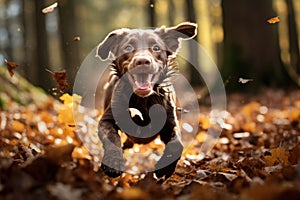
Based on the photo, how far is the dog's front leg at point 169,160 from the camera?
4.14 meters

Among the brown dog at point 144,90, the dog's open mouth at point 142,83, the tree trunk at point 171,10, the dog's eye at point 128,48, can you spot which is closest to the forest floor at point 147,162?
the brown dog at point 144,90

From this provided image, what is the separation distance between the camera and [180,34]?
4859 mm

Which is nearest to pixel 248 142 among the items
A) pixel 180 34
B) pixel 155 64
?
pixel 180 34

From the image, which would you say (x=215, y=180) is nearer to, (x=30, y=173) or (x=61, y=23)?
(x=30, y=173)

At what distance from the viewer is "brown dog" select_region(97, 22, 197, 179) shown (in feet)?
13.8

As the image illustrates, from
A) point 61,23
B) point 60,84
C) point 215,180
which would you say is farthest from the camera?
point 61,23

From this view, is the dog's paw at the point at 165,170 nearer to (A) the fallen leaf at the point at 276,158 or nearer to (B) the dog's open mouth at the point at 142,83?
(B) the dog's open mouth at the point at 142,83

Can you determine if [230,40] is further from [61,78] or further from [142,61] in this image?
[142,61]

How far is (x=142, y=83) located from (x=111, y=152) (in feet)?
2.27

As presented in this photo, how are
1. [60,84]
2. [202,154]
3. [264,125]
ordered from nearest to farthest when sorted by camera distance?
[60,84] → [202,154] → [264,125]

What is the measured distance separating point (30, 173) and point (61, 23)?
1509cm

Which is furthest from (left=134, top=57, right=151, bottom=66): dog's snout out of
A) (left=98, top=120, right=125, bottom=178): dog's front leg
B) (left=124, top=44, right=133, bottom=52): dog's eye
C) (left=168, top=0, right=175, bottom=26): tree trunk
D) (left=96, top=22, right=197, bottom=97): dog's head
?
(left=168, top=0, right=175, bottom=26): tree trunk

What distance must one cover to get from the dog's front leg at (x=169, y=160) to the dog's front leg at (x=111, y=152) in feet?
1.17

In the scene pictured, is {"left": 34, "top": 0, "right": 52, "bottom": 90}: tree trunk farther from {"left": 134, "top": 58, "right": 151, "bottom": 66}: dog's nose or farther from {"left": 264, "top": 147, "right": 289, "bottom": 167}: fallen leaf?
{"left": 264, "top": 147, "right": 289, "bottom": 167}: fallen leaf
